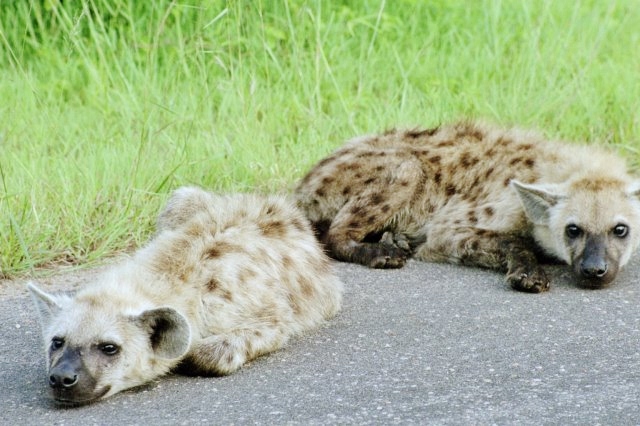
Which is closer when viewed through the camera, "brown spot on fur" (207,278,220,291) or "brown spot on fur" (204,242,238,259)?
"brown spot on fur" (207,278,220,291)

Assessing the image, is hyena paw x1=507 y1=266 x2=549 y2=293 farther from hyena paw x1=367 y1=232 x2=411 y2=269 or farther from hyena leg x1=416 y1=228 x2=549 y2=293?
hyena paw x1=367 y1=232 x2=411 y2=269

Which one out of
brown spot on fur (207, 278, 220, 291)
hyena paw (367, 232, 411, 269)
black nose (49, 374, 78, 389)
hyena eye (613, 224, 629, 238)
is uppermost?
black nose (49, 374, 78, 389)

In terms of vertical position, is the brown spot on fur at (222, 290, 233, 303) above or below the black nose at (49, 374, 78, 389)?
below

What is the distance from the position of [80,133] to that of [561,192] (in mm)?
2780

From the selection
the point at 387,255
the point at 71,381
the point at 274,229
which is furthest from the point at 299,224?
the point at 71,381

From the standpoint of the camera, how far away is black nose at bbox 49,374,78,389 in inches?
152

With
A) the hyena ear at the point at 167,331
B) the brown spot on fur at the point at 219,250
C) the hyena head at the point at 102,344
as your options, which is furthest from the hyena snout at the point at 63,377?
the brown spot on fur at the point at 219,250

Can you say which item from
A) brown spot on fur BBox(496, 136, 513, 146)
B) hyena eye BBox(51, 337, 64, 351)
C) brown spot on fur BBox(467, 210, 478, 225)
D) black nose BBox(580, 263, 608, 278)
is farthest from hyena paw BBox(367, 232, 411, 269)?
hyena eye BBox(51, 337, 64, 351)

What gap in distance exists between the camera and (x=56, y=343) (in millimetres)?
4039

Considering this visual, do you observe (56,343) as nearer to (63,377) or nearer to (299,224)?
(63,377)

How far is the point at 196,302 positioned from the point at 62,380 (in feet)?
2.27

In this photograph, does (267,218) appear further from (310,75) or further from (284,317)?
(310,75)

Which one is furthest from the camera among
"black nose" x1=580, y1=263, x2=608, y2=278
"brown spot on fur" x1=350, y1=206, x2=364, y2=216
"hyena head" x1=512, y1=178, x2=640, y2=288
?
"brown spot on fur" x1=350, y1=206, x2=364, y2=216

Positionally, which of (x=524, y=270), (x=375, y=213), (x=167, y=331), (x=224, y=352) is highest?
(x=167, y=331)
